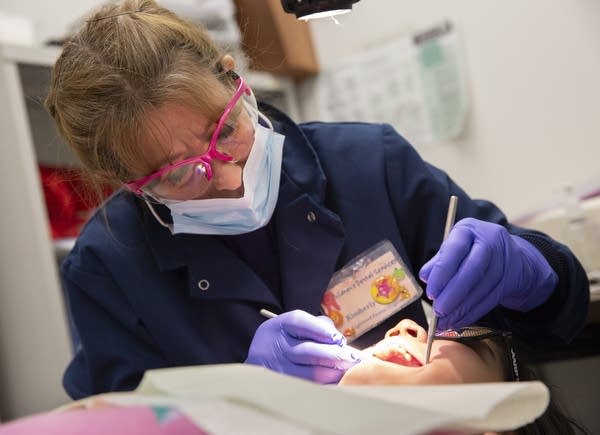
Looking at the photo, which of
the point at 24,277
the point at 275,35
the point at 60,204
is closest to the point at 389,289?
the point at 24,277

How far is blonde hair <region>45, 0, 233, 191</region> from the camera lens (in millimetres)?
1253

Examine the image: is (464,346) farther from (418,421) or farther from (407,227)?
(418,421)

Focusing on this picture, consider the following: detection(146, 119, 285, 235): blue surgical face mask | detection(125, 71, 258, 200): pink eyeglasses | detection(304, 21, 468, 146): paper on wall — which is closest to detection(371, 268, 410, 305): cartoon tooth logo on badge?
detection(146, 119, 285, 235): blue surgical face mask

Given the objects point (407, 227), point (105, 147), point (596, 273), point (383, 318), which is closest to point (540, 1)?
point (596, 273)

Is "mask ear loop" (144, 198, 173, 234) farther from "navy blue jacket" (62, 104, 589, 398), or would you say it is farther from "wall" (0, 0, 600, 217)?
"wall" (0, 0, 600, 217)

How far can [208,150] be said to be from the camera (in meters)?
1.27

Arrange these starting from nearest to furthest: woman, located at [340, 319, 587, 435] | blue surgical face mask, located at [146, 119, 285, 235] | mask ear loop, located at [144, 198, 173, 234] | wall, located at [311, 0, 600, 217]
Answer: woman, located at [340, 319, 587, 435]
blue surgical face mask, located at [146, 119, 285, 235]
mask ear loop, located at [144, 198, 173, 234]
wall, located at [311, 0, 600, 217]

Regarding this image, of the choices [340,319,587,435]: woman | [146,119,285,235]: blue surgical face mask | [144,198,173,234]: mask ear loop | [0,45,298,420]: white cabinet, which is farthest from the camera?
[0,45,298,420]: white cabinet

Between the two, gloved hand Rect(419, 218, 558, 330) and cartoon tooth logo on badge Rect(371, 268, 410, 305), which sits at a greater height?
gloved hand Rect(419, 218, 558, 330)

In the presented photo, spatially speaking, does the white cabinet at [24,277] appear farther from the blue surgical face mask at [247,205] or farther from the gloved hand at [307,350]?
the gloved hand at [307,350]

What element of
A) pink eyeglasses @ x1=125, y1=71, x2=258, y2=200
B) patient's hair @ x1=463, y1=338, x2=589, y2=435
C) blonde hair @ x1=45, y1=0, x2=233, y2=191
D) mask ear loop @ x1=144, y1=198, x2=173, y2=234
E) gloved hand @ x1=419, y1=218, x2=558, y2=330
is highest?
blonde hair @ x1=45, y1=0, x2=233, y2=191

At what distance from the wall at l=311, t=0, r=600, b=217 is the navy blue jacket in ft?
2.92

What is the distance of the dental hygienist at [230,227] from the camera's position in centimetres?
124

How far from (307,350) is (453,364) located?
0.23m
